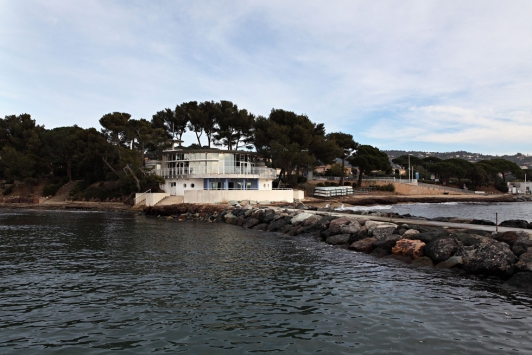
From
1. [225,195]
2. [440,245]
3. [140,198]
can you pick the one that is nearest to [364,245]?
[440,245]

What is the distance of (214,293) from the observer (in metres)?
10.5

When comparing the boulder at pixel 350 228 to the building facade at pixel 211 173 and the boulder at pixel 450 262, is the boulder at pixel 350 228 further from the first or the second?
the building facade at pixel 211 173

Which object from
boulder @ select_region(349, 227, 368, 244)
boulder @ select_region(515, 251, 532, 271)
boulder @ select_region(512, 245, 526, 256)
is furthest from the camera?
boulder @ select_region(349, 227, 368, 244)

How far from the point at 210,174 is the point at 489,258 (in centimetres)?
3670

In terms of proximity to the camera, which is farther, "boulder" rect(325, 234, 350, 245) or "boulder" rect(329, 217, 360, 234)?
"boulder" rect(329, 217, 360, 234)

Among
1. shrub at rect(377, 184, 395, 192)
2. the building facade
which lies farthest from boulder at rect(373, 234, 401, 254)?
shrub at rect(377, 184, 395, 192)

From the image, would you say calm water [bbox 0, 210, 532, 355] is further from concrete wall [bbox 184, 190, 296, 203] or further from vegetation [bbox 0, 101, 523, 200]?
vegetation [bbox 0, 101, 523, 200]

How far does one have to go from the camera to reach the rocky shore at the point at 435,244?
1209 centimetres

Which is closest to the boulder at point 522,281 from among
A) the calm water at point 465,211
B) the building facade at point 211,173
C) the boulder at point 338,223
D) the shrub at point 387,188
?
the boulder at point 338,223

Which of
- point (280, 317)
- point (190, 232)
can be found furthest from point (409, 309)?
point (190, 232)

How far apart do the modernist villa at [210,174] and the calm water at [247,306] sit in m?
28.5

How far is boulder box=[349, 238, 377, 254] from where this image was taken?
17.0 meters

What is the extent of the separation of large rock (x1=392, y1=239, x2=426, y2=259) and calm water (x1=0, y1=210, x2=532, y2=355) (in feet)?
3.91

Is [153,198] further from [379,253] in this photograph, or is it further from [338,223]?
[379,253]
